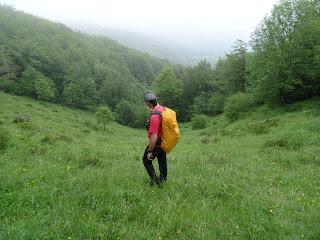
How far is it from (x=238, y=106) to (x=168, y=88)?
41090 millimetres

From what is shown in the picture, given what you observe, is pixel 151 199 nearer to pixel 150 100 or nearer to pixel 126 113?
pixel 150 100

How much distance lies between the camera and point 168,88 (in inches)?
3386

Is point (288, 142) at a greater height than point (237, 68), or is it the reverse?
point (237, 68)

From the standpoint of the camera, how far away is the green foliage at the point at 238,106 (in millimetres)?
44500

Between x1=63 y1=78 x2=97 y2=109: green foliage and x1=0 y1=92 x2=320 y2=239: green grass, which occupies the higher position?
x1=0 y1=92 x2=320 y2=239: green grass

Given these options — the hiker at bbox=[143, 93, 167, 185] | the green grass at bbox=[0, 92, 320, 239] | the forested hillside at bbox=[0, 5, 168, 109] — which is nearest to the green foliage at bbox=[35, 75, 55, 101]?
the forested hillside at bbox=[0, 5, 168, 109]

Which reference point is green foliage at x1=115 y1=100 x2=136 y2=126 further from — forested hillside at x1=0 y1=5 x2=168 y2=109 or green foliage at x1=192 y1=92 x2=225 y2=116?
green foliage at x1=192 y1=92 x2=225 y2=116

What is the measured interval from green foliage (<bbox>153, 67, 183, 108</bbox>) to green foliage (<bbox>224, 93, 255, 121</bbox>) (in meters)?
38.9

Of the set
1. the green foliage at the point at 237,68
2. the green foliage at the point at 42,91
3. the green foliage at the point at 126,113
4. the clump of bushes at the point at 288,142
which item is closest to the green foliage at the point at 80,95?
the green foliage at the point at 126,113

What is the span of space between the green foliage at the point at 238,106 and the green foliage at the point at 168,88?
3894cm

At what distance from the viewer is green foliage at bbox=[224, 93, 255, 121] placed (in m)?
44.5

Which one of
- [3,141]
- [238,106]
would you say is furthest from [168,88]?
[3,141]

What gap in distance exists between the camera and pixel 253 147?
17.3 m

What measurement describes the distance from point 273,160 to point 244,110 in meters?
33.7
